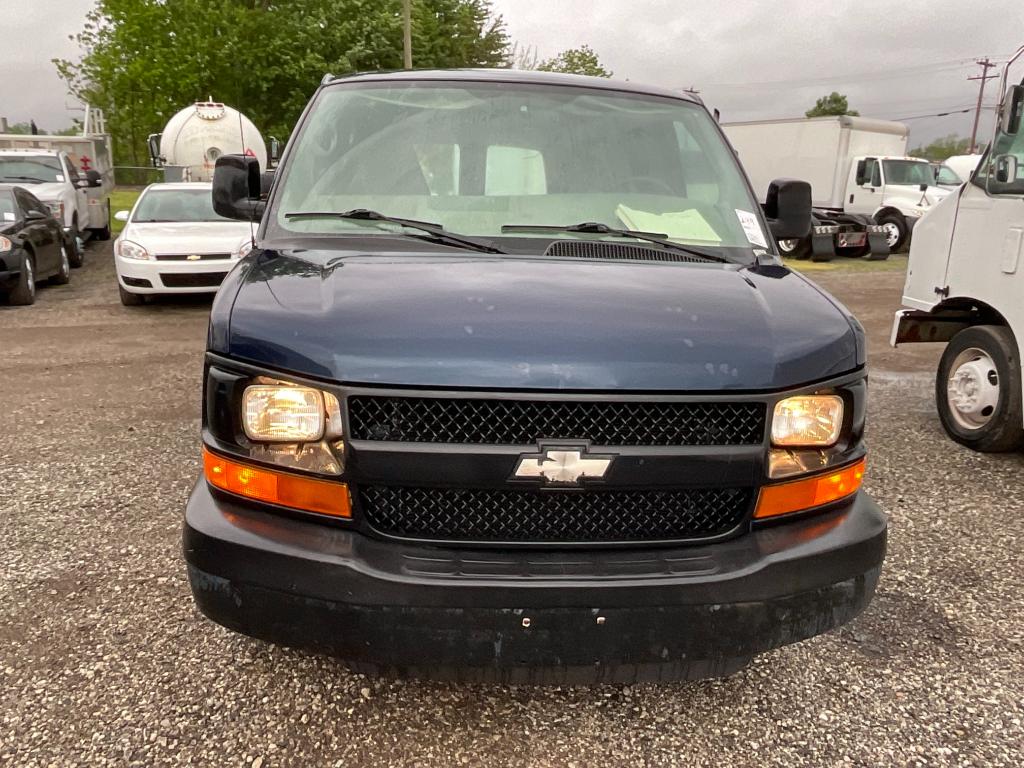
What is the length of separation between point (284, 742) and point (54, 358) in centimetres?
651

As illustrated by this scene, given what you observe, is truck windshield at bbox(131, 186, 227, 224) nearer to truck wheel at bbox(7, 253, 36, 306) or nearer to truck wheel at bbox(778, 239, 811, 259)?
truck wheel at bbox(7, 253, 36, 306)

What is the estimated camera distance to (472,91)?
10.8ft

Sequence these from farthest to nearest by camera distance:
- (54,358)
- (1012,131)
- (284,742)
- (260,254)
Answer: (54,358) → (1012,131) → (260,254) → (284,742)

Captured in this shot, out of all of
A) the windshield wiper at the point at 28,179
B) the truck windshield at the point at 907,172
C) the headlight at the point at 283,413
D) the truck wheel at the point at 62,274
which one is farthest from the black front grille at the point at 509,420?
the truck windshield at the point at 907,172

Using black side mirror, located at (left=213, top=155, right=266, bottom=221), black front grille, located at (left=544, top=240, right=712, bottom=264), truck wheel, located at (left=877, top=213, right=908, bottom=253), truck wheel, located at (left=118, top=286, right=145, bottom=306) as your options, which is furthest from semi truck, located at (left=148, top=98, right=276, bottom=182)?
black front grille, located at (left=544, top=240, right=712, bottom=264)

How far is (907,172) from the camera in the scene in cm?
1944

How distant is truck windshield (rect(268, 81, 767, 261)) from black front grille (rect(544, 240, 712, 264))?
13 cm

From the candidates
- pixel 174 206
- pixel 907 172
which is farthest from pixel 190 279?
pixel 907 172

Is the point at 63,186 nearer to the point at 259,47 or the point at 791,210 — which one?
the point at 791,210

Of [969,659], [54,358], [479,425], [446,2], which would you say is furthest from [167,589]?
[446,2]

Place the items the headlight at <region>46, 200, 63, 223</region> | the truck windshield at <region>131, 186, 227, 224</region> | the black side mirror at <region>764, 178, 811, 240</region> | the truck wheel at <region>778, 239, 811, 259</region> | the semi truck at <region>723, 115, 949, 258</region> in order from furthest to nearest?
1. the semi truck at <region>723, 115, 949, 258</region>
2. the truck wheel at <region>778, 239, 811, 259</region>
3. the headlight at <region>46, 200, 63, 223</region>
4. the truck windshield at <region>131, 186, 227, 224</region>
5. the black side mirror at <region>764, 178, 811, 240</region>

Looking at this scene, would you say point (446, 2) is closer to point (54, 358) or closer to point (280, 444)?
point (54, 358)

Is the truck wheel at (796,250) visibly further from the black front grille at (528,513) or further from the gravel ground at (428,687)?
the black front grille at (528,513)

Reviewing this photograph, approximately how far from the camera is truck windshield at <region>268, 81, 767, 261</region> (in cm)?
291
